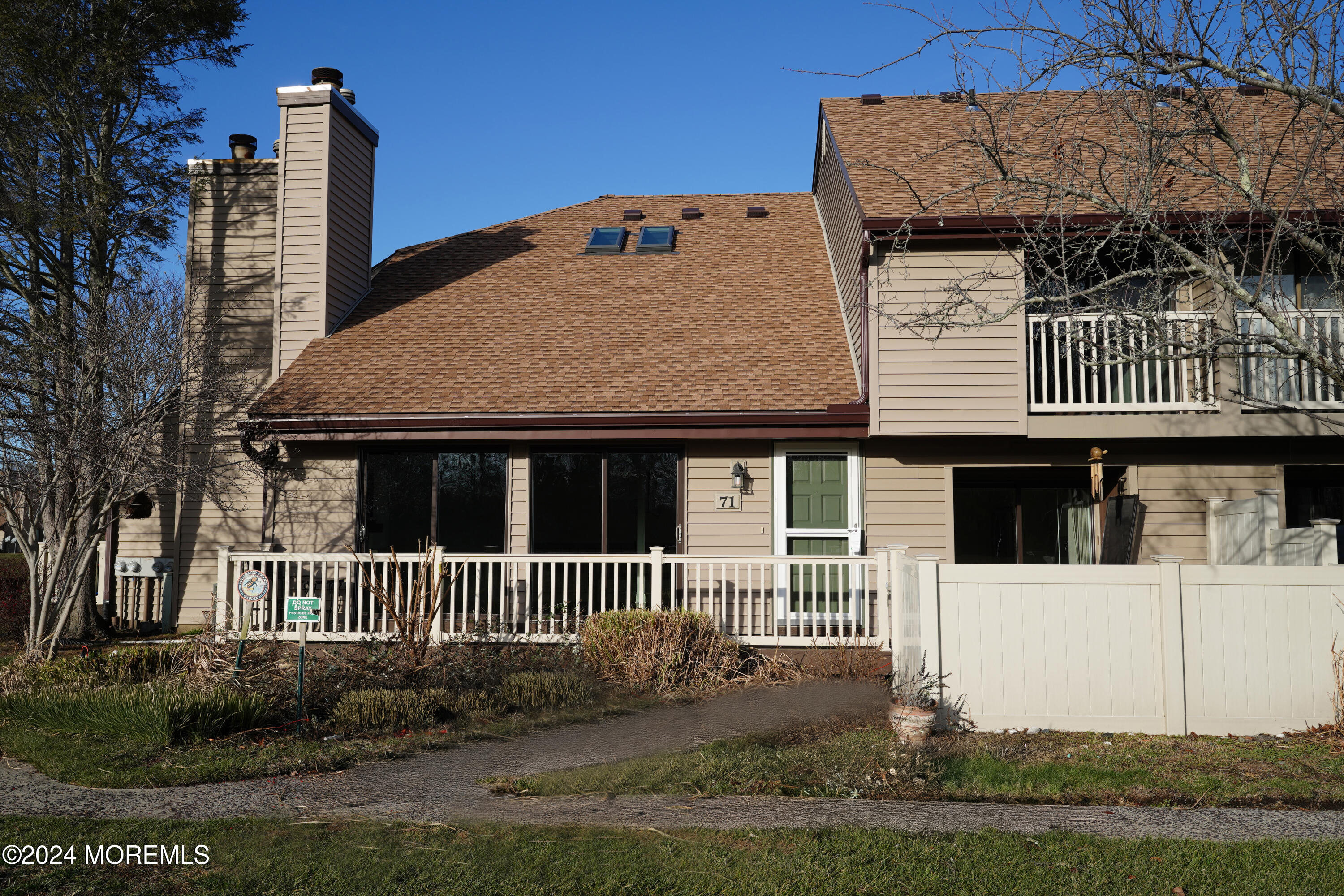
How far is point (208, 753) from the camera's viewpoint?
21.2ft

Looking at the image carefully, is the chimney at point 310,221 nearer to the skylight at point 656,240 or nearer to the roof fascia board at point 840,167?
the skylight at point 656,240

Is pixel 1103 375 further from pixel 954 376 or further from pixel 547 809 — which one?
pixel 547 809

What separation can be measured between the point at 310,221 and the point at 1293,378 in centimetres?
1239

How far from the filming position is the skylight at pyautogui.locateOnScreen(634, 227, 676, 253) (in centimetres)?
1541

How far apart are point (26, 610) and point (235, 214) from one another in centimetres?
618

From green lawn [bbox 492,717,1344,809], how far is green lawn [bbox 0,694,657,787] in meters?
1.29

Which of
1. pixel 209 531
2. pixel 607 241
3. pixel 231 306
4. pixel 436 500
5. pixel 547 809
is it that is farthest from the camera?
pixel 607 241

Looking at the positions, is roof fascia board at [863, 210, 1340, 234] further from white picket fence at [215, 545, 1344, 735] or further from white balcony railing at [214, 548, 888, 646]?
white picket fence at [215, 545, 1344, 735]

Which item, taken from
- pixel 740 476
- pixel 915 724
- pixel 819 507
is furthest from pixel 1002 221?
pixel 915 724

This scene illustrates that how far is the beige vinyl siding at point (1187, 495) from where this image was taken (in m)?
11.0

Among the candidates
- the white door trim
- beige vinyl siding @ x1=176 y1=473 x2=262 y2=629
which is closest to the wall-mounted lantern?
the white door trim

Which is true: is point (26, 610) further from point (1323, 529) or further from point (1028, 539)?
point (1323, 529)

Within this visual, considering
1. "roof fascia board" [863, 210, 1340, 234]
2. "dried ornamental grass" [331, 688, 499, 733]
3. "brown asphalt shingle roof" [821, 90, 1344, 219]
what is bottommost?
"dried ornamental grass" [331, 688, 499, 733]

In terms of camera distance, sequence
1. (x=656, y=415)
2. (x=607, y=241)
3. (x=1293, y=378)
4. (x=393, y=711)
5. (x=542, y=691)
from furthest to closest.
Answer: (x=607, y=241)
(x=656, y=415)
(x=1293, y=378)
(x=542, y=691)
(x=393, y=711)
